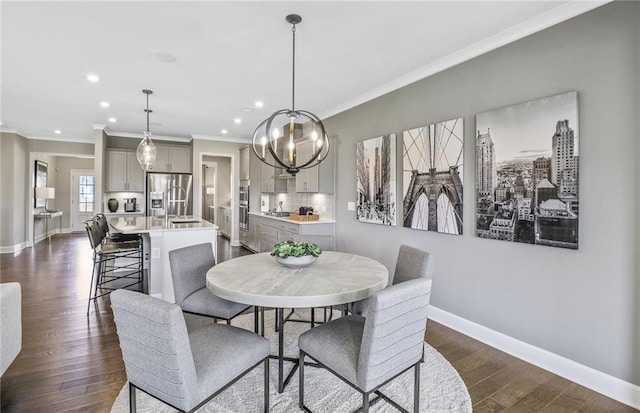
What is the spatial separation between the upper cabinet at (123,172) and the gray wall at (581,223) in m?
6.72

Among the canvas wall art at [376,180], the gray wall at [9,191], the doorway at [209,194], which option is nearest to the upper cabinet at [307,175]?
→ the canvas wall art at [376,180]

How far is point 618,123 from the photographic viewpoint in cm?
202

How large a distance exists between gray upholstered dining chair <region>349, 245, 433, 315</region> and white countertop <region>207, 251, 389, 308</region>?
237 millimetres

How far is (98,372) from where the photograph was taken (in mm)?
2293

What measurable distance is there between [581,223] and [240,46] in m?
3.07

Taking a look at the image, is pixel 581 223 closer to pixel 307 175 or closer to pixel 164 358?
pixel 164 358

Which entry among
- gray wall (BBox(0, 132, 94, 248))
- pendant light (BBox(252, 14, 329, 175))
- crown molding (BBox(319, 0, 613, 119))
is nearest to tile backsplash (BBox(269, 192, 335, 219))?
pendant light (BBox(252, 14, 329, 175))

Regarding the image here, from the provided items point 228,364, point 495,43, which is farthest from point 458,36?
point 228,364

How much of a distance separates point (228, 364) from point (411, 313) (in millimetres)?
958

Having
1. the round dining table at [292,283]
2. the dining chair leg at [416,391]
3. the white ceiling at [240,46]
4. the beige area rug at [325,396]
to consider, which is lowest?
the beige area rug at [325,396]

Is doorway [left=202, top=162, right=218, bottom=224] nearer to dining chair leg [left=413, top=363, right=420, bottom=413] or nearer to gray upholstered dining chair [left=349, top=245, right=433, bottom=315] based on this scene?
gray upholstered dining chair [left=349, top=245, right=433, bottom=315]

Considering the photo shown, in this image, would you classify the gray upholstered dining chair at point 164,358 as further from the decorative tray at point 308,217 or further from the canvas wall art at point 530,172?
the decorative tray at point 308,217

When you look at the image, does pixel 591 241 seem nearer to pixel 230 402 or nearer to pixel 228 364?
pixel 228 364

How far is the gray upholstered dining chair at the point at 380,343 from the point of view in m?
1.47
